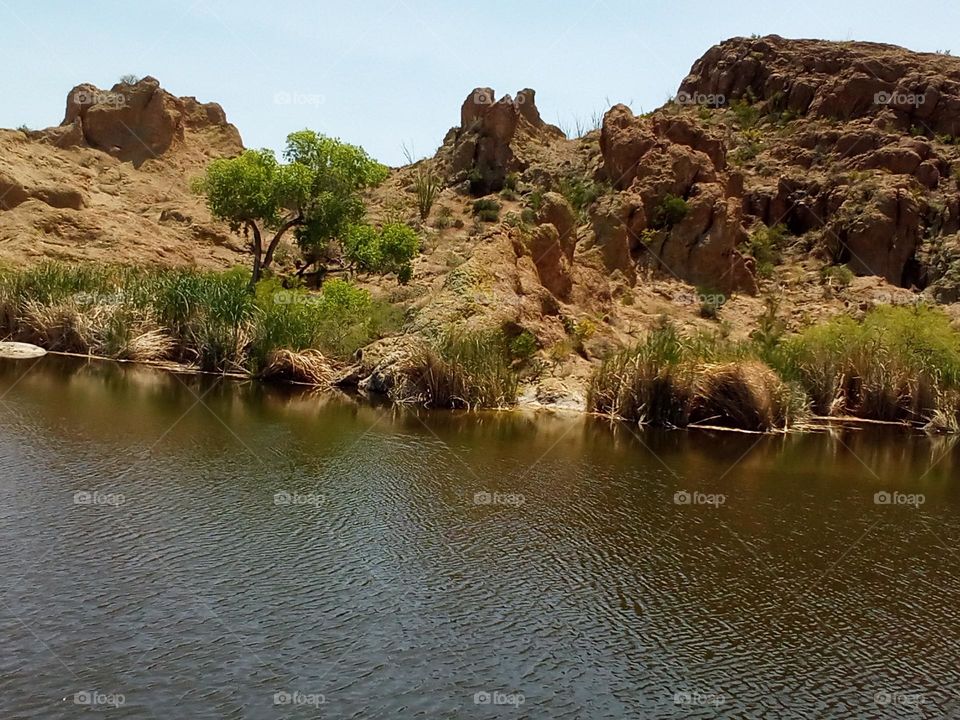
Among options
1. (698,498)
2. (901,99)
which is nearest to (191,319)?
(698,498)

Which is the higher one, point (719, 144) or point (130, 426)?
point (719, 144)

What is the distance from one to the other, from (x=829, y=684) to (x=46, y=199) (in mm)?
40989

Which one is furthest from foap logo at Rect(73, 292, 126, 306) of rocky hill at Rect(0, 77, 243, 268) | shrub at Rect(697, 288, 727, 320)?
shrub at Rect(697, 288, 727, 320)

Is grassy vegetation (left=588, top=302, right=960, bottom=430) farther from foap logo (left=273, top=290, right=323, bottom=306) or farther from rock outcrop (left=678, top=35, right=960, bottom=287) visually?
rock outcrop (left=678, top=35, right=960, bottom=287)

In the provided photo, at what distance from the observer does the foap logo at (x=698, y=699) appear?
7941 mm

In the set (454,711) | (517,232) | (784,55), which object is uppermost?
(784,55)

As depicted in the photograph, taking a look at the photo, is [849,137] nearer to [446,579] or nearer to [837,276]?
[837,276]

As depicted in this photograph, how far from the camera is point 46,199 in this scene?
137 feet

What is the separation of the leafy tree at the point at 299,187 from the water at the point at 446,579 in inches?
603

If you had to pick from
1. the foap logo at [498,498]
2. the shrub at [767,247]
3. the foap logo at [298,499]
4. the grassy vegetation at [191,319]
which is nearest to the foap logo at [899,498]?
the foap logo at [498,498]

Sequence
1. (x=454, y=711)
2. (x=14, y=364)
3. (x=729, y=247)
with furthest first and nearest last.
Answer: (x=729, y=247) → (x=14, y=364) → (x=454, y=711)

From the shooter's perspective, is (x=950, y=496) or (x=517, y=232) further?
(x=517, y=232)

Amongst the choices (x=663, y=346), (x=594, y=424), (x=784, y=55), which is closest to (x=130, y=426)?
(x=594, y=424)

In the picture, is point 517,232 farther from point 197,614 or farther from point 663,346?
point 197,614
